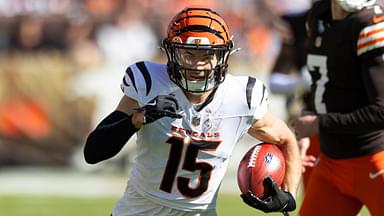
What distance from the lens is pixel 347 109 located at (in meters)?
4.55

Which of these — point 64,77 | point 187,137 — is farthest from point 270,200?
point 64,77

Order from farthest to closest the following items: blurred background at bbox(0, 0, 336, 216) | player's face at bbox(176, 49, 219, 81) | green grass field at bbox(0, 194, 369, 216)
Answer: blurred background at bbox(0, 0, 336, 216)
green grass field at bbox(0, 194, 369, 216)
player's face at bbox(176, 49, 219, 81)

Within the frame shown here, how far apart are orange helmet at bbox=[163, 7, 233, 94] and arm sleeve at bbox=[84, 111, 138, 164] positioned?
10.3 inches

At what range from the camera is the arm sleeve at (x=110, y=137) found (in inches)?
143

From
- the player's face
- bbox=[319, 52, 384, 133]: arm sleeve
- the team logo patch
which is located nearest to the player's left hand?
the team logo patch

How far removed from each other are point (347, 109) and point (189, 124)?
3.30 feet

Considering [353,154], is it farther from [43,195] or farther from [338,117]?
[43,195]

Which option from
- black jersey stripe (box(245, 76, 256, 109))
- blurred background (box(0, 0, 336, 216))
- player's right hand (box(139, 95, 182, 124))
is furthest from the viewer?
blurred background (box(0, 0, 336, 216))

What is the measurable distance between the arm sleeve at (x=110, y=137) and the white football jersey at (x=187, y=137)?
5.9 inches

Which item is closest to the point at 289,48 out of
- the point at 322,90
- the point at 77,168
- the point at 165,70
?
the point at 322,90

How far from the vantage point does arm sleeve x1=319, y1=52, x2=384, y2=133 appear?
4.32 meters

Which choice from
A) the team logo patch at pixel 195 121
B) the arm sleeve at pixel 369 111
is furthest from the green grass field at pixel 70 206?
the team logo patch at pixel 195 121

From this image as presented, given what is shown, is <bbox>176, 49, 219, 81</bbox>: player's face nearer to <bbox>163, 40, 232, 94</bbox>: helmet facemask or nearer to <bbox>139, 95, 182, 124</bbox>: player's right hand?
<bbox>163, 40, 232, 94</bbox>: helmet facemask

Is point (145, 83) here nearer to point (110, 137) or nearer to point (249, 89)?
point (110, 137)
